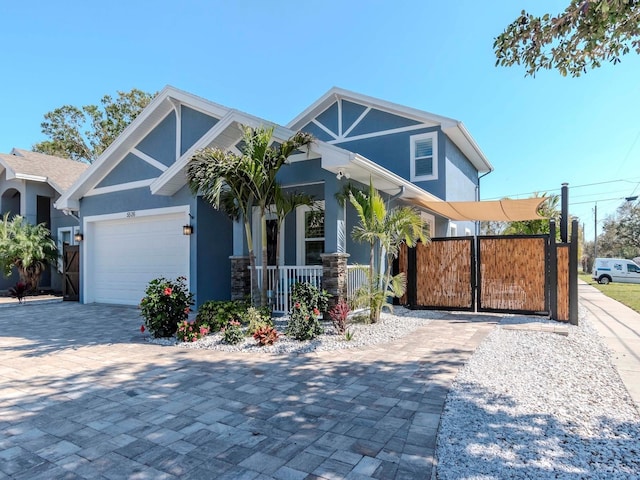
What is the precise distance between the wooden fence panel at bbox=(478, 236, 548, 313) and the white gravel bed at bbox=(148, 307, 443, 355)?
86.2 inches

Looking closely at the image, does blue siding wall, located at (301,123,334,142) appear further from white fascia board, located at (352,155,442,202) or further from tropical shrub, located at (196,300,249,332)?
tropical shrub, located at (196,300,249,332)

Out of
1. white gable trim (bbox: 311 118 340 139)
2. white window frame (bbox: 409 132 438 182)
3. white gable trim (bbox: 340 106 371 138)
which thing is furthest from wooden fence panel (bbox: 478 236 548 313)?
white gable trim (bbox: 311 118 340 139)

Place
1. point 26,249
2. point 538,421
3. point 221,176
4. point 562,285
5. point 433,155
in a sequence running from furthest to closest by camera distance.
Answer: point 26,249 < point 433,155 < point 562,285 < point 221,176 < point 538,421

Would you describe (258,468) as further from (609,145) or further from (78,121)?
(78,121)

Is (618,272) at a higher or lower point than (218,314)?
lower

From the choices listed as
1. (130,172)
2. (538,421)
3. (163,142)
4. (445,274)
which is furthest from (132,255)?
(538,421)

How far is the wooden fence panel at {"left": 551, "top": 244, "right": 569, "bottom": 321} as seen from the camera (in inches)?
335

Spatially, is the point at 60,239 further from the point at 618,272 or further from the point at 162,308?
the point at 618,272

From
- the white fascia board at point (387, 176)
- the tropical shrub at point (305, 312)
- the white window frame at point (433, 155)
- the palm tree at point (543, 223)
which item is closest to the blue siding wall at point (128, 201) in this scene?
the tropical shrub at point (305, 312)

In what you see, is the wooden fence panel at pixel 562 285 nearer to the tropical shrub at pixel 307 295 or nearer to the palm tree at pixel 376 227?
the palm tree at pixel 376 227

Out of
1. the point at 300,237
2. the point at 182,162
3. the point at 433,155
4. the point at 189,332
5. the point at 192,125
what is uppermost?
the point at 192,125

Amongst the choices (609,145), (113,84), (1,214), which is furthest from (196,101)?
(113,84)

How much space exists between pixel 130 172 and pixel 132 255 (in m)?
2.57

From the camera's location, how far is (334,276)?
7957mm
